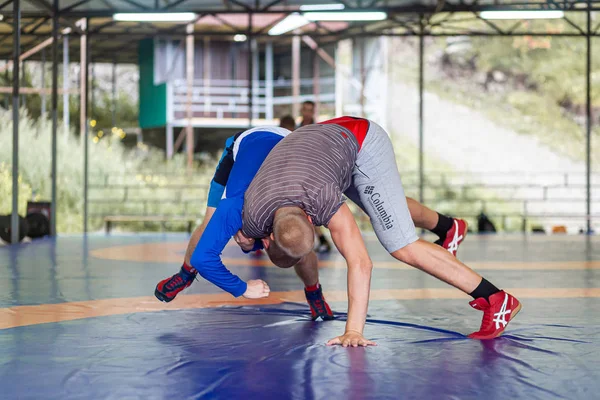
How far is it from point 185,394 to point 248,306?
77.5 inches

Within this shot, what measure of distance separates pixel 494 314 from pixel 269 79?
16969 mm

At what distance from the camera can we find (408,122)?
81.1ft

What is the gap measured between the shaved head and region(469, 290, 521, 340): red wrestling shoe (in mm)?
1048

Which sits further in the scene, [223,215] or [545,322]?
[545,322]

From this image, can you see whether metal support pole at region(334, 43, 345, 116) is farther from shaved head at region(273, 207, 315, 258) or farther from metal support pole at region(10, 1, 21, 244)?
shaved head at region(273, 207, 315, 258)

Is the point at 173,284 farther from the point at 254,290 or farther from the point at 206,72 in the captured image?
the point at 206,72

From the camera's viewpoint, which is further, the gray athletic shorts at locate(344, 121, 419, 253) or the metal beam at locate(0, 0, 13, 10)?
the metal beam at locate(0, 0, 13, 10)

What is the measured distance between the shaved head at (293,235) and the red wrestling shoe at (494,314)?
1048mm

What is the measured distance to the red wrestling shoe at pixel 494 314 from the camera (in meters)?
3.40

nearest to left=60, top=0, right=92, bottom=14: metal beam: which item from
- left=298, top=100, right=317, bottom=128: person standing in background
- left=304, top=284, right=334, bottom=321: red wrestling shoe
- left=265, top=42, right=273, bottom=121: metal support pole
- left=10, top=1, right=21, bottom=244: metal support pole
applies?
left=10, top=1, right=21, bottom=244: metal support pole

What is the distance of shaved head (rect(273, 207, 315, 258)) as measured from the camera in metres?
2.64

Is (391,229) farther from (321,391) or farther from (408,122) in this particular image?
(408,122)

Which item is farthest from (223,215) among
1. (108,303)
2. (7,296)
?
(7,296)

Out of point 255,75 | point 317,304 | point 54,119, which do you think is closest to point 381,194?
point 317,304
